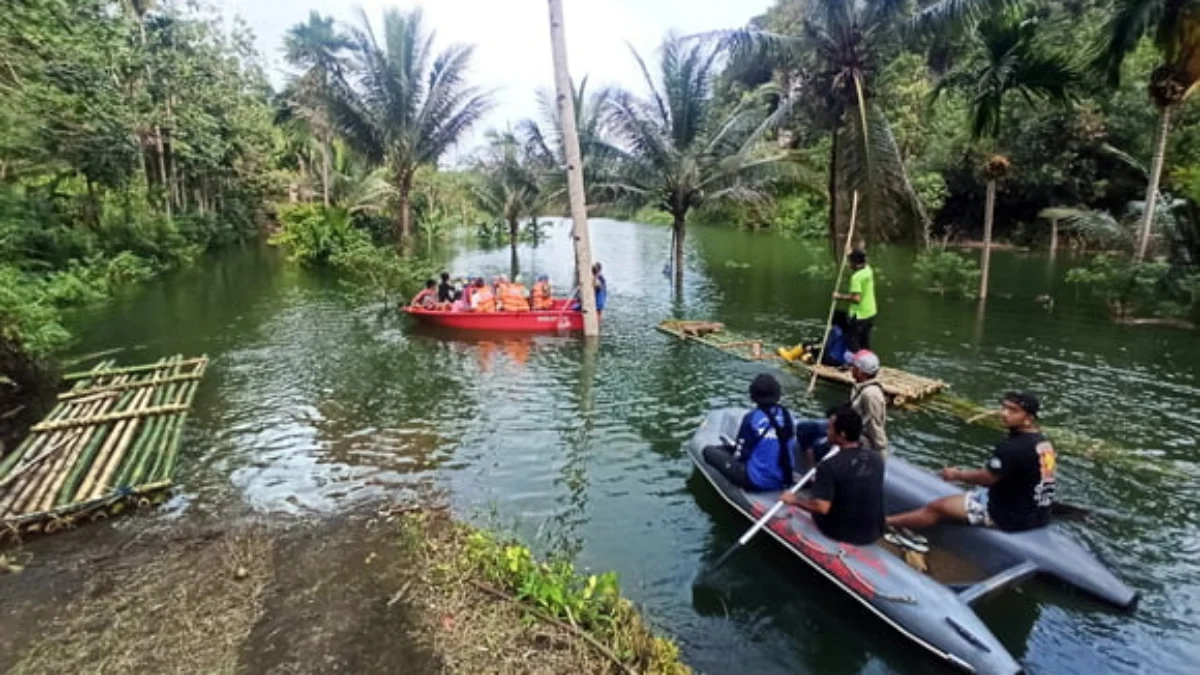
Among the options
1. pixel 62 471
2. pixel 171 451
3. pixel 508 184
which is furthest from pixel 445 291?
pixel 508 184

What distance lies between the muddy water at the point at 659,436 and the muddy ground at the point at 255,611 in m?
0.90

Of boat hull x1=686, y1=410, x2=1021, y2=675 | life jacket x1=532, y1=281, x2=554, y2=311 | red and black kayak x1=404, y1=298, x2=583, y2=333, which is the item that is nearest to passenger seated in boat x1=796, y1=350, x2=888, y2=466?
boat hull x1=686, y1=410, x2=1021, y2=675

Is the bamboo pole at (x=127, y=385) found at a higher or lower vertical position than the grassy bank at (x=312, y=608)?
higher

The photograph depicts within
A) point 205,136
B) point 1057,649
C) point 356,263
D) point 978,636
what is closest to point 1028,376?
point 1057,649

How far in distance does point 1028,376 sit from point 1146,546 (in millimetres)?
5743

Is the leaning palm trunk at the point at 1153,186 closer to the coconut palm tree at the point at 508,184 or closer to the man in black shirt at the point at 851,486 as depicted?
the man in black shirt at the point at 851,486

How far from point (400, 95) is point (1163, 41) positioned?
59.5 feet

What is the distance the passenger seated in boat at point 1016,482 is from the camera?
5.21m

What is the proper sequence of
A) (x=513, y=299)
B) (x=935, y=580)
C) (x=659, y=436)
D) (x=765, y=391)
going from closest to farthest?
(x=935, y=580)
(x=765, y=391)
(x=659, y=436)
(x=513, y=299)

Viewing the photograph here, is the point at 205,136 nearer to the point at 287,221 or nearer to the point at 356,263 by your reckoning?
the point at 287,221

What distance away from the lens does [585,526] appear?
6605 millimetres

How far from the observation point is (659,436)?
8875 millimetres

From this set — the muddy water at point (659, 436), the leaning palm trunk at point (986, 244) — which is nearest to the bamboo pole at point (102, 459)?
the muddy water at point (659, 436)

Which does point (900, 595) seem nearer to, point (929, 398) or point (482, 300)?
point (929, 398)
